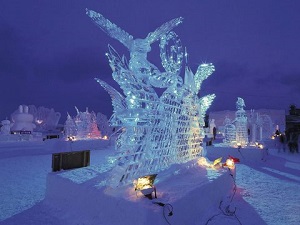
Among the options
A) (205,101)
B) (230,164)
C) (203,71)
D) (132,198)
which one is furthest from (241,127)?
(132,198)

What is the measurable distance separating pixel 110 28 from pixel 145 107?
5.63 feet

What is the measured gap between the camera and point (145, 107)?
505 cm

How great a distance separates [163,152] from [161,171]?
0.48m

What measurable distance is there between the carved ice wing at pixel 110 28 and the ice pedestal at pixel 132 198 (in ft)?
9.59

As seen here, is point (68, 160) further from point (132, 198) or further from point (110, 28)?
point (110, 28)

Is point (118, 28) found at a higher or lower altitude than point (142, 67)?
higher

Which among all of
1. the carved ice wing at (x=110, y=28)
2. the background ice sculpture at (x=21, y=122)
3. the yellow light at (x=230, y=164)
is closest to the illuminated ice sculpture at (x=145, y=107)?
the carved ice wing at (x=110, y=28)

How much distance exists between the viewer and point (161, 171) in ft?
17.5

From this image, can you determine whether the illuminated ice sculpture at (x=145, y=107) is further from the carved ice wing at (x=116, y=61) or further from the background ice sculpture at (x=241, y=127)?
the background ice sculpture at (x=241, y=127)

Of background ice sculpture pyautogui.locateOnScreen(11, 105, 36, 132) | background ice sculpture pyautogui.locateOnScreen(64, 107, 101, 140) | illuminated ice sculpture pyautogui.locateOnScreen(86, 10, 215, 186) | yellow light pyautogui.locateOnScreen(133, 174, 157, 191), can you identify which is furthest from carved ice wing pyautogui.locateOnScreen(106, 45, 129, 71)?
background ice sculpture pyautogui.locateOnScreen(11, 105, 36, 132)

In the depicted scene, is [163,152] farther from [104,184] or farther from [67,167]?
[67,167]

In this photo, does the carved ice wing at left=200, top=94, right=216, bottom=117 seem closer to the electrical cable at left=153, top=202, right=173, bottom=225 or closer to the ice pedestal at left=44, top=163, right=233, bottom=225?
the ice pedestal at left=44, top=163, right=233, bottom=225

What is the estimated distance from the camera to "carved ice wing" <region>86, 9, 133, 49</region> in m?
4.50

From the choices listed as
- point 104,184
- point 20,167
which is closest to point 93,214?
point 104,184
